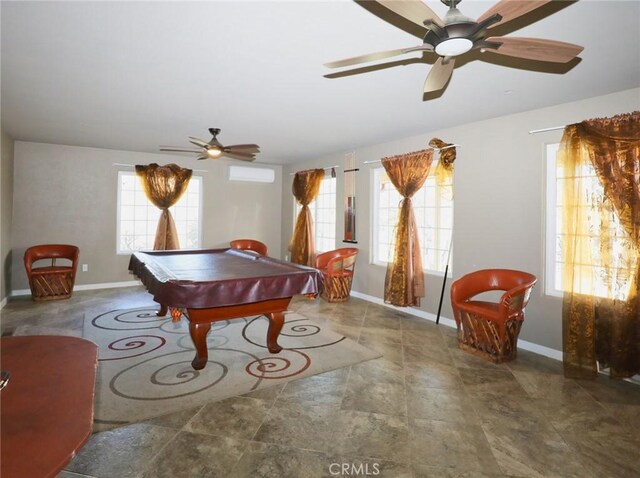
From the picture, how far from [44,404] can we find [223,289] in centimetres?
179

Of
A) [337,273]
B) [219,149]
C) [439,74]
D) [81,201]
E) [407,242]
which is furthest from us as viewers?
[81,201]

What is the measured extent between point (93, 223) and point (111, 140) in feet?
5.28

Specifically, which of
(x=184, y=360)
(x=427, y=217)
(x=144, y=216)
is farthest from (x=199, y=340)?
Result: (x=144, y=216)

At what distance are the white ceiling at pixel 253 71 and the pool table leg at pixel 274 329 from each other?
6.82 ft

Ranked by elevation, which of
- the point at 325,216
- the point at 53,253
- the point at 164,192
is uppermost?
the point at 164,192

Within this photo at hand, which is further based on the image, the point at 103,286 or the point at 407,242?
the point at 103,286

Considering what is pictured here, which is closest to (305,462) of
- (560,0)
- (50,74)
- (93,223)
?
(560,0)

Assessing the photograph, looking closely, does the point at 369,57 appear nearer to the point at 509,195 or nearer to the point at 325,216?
the point at 509,195

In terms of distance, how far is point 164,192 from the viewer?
21.1ft

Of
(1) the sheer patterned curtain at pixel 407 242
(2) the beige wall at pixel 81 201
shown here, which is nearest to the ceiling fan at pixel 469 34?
(1) the sheer patterned curtain at pixel 407 242

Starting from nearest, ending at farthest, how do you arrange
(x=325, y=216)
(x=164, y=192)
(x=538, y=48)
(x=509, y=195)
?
(x=538, y=48) → (x=509, y=195) → (x=164, y=192) → (x=325, y=216)

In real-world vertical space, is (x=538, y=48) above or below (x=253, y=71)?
below

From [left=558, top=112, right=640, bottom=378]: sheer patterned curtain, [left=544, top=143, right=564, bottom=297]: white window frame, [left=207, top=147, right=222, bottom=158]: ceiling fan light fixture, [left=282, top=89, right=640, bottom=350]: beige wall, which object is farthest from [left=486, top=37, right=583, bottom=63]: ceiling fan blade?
[left=207, top=147, right=222, bottom=158]: ceiling fan light fixture

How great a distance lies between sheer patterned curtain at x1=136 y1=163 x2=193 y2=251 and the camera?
6340 mm
